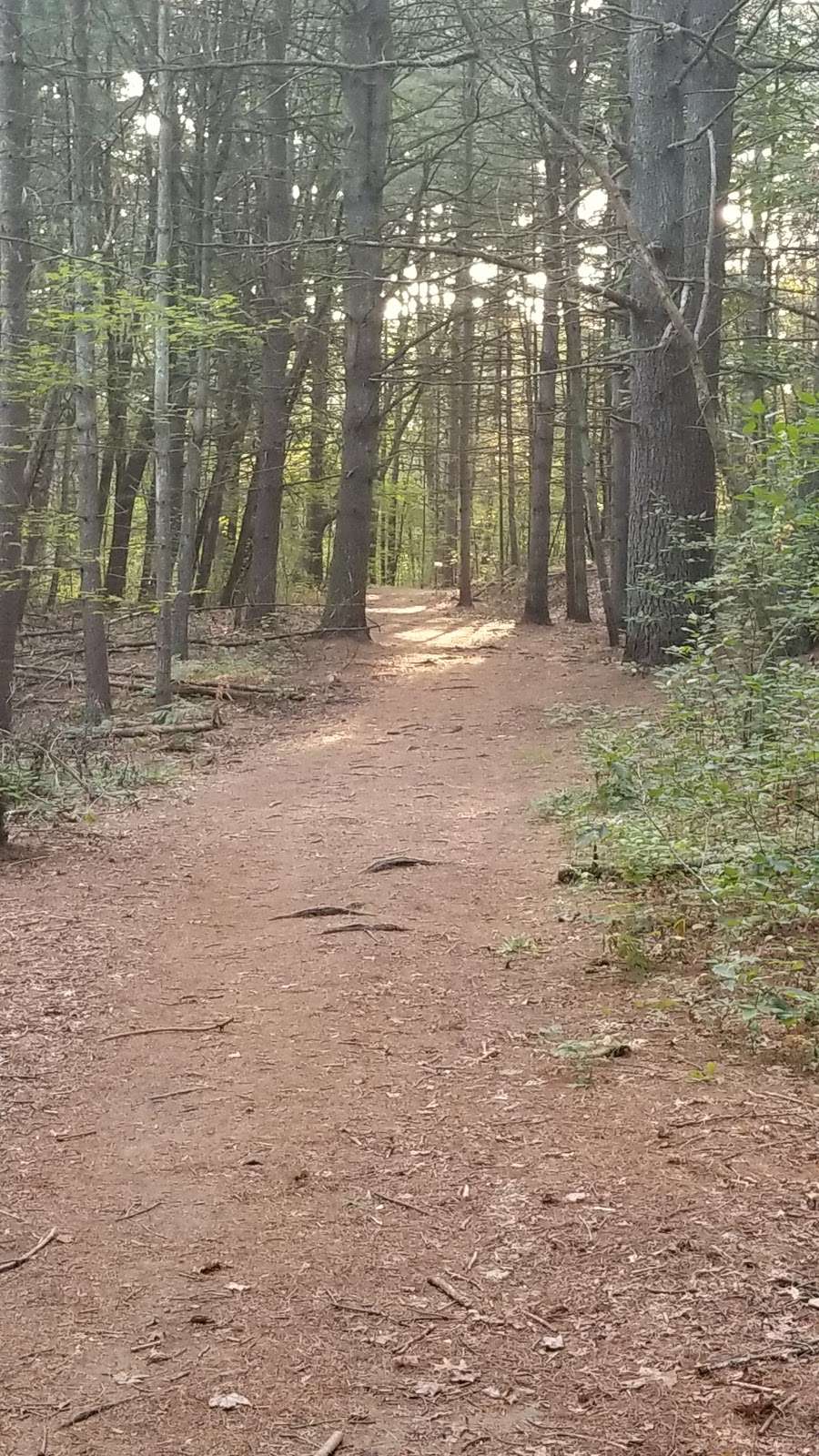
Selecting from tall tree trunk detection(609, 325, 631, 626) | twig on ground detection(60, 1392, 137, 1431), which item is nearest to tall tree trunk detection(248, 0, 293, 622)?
tall tree trunk detection(609, 325, 631, 626)

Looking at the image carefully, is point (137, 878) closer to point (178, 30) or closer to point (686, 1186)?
point (686, 1186)

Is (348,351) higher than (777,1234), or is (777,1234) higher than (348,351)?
(348,351)

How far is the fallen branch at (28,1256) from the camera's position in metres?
3.11

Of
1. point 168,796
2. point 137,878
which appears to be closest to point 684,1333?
point 137,878

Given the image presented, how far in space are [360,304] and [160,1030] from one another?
48.0ft

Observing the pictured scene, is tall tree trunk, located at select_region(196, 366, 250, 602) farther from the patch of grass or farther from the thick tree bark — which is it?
the patch of grass

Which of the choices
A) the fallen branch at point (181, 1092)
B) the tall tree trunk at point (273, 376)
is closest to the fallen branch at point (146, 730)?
the tall tree trunk at point (273, 376)

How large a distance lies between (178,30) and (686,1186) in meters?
15.5

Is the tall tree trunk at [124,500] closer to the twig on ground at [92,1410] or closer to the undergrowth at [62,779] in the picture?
the undergrowth at [62,779]

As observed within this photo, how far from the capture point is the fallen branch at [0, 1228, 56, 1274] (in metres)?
3.11

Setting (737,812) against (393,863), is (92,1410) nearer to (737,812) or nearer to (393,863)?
(737,812)

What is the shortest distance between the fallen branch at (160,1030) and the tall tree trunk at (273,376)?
13793mm

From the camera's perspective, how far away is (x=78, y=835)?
8273 millimetres

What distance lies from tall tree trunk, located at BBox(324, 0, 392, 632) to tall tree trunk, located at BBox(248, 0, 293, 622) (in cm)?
115
